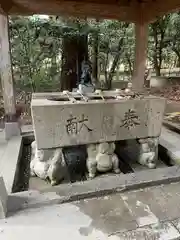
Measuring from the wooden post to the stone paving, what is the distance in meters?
2.01

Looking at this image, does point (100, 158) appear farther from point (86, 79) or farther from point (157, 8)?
point (157, 8)

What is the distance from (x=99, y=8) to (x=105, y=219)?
366 centimetres

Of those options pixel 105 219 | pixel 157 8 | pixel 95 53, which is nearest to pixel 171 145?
pixel 105 219

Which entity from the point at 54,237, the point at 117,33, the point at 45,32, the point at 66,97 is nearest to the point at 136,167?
the point at 66,97

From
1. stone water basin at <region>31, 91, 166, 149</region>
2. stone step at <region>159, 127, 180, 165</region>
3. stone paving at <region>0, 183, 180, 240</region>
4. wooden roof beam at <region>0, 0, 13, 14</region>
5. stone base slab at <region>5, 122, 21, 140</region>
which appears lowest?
stone paving at <region>0, 183, 180, 240</region>

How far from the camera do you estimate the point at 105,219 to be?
5.97 ft

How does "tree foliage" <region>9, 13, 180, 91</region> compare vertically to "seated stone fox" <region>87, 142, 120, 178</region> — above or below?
above

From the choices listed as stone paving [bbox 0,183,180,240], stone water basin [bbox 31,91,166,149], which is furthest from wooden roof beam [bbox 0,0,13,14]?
stone paving [bbox 0,183,180,240]

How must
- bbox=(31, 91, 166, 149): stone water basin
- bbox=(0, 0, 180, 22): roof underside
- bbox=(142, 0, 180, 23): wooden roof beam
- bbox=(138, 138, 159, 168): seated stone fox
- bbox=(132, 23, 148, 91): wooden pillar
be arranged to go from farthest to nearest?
1. bbox=(132, 23, 148, 91): wooden pillar
2. bbox=(0, 0, 180, 22): roof underside
3. bbox=(142, 0, 180, 23): wooden roof beam
4. bbox=(138, 138, 159, 168): seated stone fox
5. bbox=(31, 91, 166, 149): stone water basin

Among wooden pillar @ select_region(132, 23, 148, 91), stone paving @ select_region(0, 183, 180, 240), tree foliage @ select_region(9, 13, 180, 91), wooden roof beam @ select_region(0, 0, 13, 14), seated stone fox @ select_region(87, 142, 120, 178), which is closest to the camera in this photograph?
stone paving @ select_region(0, 183, 180, 240)

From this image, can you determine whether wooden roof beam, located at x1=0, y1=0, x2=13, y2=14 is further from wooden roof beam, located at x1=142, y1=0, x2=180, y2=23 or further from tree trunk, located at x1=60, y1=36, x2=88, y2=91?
wooden roof beam, located at x1=142, y1=0, x2=180, y2=23

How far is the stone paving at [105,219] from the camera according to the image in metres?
1.64

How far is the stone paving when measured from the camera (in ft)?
5.39

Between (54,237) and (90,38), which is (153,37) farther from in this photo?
(54,237)
